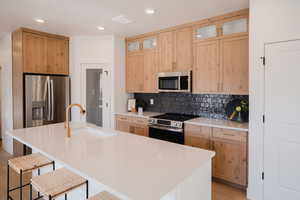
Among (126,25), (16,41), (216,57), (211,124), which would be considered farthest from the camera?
(16,41)

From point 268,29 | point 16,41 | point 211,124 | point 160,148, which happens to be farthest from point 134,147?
point 16,41

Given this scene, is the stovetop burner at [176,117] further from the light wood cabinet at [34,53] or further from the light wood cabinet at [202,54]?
the light wood cabinet at [34,53]

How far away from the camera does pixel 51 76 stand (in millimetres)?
4078

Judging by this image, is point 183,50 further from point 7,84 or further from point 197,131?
point 7,84

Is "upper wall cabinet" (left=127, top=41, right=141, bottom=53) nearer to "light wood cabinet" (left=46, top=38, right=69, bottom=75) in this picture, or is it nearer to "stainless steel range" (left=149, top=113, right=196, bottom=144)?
"light wood cabinet" (left=46, top=38, right=69, bottom=75)

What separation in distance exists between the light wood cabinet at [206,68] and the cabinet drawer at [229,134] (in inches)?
27.5

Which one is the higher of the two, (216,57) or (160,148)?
(216,57)

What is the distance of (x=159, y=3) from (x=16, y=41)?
126 inches

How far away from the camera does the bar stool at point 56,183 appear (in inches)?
59.9

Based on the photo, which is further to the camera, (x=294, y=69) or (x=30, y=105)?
(x=30, y=105)

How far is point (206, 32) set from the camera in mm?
3238

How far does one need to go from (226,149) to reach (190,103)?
1.24 m

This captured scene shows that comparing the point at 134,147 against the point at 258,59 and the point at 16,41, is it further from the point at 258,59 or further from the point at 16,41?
the point at 16,41

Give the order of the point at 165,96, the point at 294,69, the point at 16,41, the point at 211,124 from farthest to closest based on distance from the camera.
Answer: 1. the point at 165,96
2. the point at 16,41
3. the point at 211,124
4. the point at 294,69
